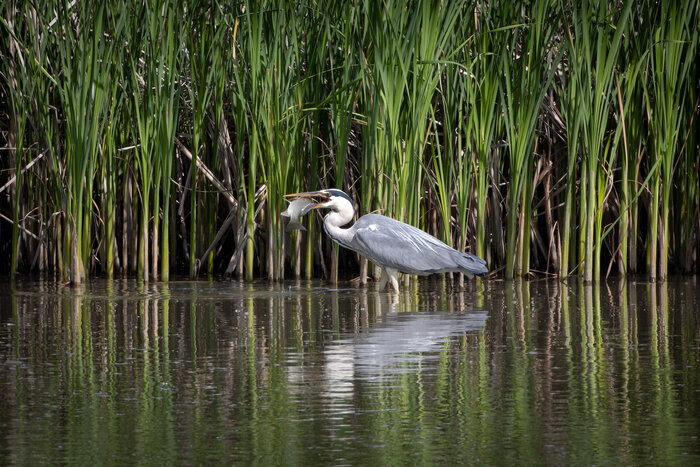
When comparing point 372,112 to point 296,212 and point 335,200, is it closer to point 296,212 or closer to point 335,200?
point 335,200

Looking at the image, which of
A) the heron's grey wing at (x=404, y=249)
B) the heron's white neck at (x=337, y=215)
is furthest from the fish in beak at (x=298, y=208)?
the heron's grey wing at (x=404, y=249)

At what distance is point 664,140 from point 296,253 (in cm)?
268

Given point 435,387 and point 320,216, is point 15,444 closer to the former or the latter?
point 435,387

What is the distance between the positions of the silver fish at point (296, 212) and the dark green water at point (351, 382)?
1214 millimetres

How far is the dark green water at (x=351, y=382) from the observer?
9.20ft

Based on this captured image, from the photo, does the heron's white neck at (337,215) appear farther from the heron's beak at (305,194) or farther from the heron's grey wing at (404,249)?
the heron's grey wing at (404,249)

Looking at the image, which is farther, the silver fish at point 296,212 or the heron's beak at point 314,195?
the silver fish at point 296,212

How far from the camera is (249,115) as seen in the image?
8109 millimetres

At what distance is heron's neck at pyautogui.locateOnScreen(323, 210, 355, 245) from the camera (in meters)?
7.15

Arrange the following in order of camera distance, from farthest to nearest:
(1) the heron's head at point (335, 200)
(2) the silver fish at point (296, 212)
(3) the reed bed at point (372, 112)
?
(2) the silver fish at point (296, 212), (1) the heron's head at point (335, 200), (3) the reed bed at point (372, 112)

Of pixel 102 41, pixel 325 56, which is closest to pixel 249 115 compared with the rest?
pixel 325 56

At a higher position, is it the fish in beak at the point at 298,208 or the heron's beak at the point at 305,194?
the heron's beak at the point at 305,194

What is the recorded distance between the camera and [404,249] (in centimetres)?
681

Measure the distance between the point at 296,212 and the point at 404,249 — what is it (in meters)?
1.03
